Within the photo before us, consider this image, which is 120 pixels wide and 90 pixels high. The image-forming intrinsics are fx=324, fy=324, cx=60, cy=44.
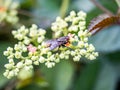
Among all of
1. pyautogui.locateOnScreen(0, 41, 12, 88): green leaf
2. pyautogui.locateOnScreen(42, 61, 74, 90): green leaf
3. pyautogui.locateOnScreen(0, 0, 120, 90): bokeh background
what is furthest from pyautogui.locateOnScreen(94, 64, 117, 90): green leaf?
pyautogui.locateOnScreen(0, 41, 12, 88): green leaf

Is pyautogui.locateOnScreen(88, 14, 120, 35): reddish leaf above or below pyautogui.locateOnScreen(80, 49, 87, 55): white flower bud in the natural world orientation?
above

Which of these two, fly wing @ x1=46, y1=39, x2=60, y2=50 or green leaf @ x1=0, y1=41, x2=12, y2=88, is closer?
fly wing @ x1=46, y1=39, x2=60, y2=50

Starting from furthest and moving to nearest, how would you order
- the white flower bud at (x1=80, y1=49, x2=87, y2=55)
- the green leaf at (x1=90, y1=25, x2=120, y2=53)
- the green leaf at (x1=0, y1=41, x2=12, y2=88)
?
the green leaf at (x1=90, y1=25, x2=120, y2=53) → the green leaf at (x1=0, y1=41, x2=12, y2=88) → the white flower bud at (x1=80, y1=49, x2=87, y2=55)

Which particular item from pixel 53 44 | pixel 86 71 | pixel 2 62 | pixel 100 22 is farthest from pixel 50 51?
pixel 86 71

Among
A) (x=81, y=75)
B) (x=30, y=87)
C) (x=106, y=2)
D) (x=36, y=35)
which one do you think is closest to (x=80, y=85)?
(x=81, y=75)

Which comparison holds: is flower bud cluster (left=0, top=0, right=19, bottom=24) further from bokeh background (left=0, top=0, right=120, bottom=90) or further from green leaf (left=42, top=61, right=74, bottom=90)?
green leaf (left=42, top=61, right=74, bottom=90)

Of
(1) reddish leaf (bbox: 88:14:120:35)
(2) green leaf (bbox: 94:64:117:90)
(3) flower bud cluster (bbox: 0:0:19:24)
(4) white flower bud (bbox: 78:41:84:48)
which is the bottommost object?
(4) white flower bud (bbox: 78:41:84:48)

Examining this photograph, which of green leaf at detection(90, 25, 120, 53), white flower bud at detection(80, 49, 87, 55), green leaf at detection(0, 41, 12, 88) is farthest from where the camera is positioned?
green leaf at detection(90, 25, 120, 53)

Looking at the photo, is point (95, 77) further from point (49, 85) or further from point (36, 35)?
point (36, 35)

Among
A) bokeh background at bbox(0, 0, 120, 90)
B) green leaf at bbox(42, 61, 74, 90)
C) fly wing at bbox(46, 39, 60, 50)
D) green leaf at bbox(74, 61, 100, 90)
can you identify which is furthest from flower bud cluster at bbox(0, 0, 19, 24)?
fly wing at bbox(46, 39, 60, 50)
